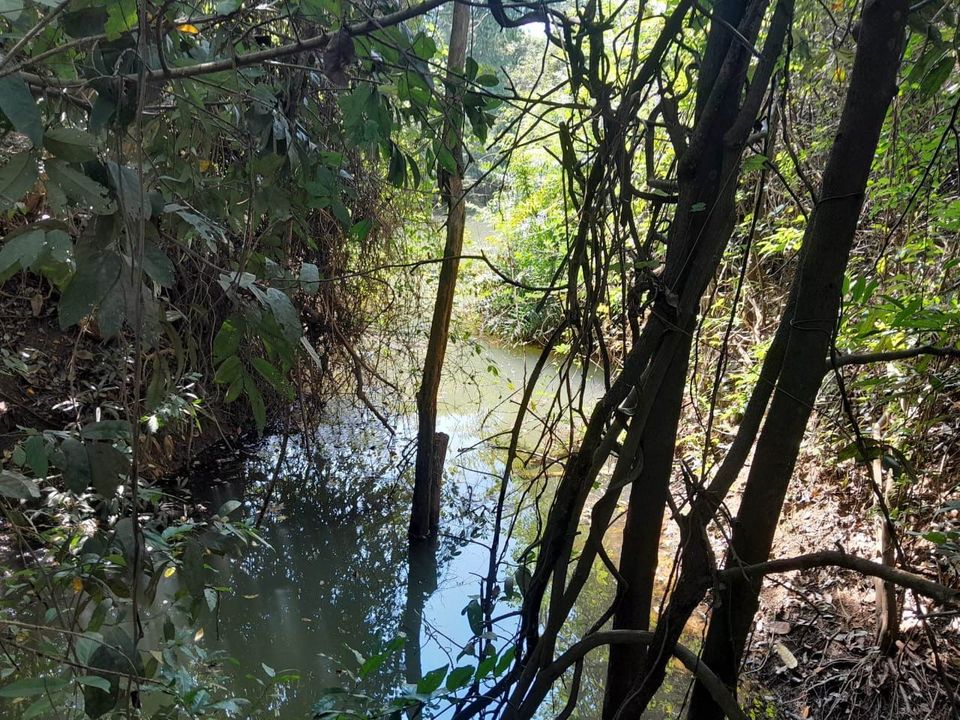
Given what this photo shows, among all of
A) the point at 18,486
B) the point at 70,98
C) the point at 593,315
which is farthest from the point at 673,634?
the point at 70,98

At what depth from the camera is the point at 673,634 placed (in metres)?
0.84

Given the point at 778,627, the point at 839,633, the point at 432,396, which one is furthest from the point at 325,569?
the point at 839,633

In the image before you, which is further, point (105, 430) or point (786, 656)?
point (786, 656)

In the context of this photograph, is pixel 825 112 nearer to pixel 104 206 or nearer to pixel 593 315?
pixel 593 315

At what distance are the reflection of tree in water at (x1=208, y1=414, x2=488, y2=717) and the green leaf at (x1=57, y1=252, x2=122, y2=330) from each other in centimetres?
207

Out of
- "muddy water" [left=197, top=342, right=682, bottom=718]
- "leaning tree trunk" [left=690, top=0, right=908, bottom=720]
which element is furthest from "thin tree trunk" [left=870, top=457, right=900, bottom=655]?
"leaning tree trunk" [left=690, top=0, right=908, bottom=720]

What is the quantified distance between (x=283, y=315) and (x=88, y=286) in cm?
23

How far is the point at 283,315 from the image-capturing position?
857mm

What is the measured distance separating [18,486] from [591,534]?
2.56 ft

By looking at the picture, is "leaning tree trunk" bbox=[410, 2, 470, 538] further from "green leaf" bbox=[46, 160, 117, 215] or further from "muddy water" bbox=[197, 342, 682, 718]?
"green leaf" bbox=[46, 160, 117, 215]

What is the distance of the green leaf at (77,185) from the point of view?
70 centimetres

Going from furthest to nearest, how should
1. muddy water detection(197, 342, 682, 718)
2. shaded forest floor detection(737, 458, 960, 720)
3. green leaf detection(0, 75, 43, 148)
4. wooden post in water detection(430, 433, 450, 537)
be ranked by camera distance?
wooden post in water detection(430, 433, 450, 537), muddy water detection(197, 342, 682, 718), shaded forest floor detection(737, 458, 960, 720), green leaf detection(0, 75, 43, 148)

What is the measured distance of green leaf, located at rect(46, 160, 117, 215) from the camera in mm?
697

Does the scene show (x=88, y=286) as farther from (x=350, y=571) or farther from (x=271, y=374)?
(x=350, y=571)
